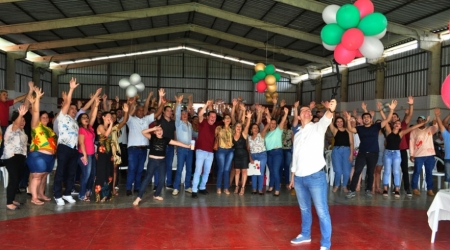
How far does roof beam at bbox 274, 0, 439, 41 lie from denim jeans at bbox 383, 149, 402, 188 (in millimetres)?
6641

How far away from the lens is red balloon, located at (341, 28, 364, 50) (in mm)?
5941

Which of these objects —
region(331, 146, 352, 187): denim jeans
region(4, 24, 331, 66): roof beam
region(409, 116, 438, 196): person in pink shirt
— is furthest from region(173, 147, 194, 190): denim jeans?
region(4, 24, 331, 66): roof beam

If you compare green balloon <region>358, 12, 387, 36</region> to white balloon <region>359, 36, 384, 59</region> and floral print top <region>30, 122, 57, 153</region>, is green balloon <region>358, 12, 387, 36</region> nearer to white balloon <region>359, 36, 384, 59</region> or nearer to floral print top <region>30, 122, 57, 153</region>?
white balloon <region>359, 36, 384, 59</region>

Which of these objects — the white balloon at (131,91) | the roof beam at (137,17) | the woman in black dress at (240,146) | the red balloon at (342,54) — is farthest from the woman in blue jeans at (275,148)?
the roof beam at (137,17)

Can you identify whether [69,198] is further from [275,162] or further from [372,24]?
[372,24]

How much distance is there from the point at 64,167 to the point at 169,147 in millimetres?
1953

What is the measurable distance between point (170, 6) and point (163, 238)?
1267 cm

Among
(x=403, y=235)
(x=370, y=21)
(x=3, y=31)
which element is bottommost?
(x=403, y=235)

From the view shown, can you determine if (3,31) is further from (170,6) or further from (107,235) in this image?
(107,235)

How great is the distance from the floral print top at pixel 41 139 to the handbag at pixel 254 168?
3.38 metres

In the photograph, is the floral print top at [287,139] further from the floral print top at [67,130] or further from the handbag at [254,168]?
the floral print top at [67,130]

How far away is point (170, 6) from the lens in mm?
15484

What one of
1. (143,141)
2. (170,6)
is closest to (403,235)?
(143,141)

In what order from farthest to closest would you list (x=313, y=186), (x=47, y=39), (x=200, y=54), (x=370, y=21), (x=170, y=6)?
(x=200, y=54), (x=47, y=39), (x=170, y=6), (x=370, y=21), (x=313, y=186)
